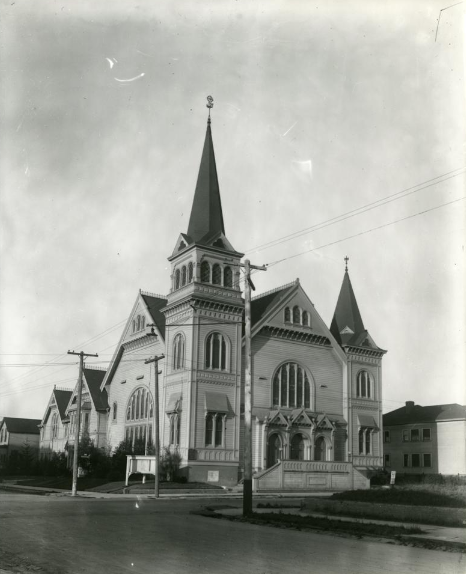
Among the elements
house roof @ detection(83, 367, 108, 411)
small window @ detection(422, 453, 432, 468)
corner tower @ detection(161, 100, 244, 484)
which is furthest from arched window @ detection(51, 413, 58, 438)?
small window @ detection(422, 453, 432, 468)

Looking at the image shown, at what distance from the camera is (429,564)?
12.3 metres

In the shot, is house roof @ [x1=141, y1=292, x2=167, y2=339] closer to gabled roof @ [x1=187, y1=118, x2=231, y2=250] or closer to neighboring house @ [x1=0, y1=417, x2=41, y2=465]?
gabled roof @ [x1=187, y1=118, x2=231, y2=250]

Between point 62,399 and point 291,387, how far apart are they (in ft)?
98.2

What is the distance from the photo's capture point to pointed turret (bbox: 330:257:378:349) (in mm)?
56250

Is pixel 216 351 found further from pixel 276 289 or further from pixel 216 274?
pixel 276 289

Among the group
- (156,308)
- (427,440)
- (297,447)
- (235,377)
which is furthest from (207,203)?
(427,440)

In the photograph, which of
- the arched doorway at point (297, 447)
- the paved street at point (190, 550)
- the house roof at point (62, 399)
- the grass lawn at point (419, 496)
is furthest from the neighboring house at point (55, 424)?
the paved street at point (190, 550)

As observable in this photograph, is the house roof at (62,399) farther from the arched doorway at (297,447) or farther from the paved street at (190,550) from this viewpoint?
the paved street at (190,550)

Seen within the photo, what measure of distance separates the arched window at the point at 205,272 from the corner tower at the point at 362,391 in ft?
45.7

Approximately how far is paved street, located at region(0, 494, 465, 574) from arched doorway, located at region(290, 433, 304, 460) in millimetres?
30775

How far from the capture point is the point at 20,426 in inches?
3610

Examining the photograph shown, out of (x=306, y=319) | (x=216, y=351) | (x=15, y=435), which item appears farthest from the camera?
(x=15, y=435)

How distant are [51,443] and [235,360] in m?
30.8

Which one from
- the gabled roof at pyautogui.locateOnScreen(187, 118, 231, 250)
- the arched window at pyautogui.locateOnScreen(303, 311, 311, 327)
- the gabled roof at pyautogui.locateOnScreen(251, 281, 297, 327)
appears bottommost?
the arched window at pyautogui.locateOnScreen(303, 311, 311, 327)
